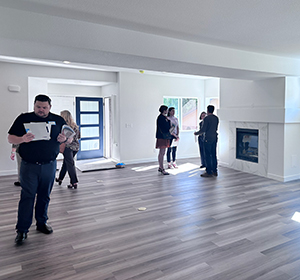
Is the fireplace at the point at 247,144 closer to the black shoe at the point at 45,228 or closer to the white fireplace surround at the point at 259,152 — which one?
the white fireplace surround at the point at 259,152

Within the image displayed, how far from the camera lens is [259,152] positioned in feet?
19.7

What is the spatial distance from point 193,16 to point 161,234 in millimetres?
2493

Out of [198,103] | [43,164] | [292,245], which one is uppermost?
[198,103]

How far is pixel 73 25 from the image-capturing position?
3.12 m

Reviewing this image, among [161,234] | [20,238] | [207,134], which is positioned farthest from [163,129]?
[20,238]

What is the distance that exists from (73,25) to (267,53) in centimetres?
341

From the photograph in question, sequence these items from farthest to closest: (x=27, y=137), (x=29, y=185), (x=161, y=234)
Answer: (x=161, y=234), (x=29, y=185), (x=27, y=137)

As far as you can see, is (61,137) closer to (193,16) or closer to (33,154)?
(33,154)

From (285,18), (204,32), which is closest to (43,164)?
(204,32)

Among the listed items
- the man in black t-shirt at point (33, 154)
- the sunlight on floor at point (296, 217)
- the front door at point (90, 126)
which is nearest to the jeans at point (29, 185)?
the man in black t-shirt at point (33, 154)

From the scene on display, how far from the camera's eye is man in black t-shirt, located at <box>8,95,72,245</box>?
2.79m

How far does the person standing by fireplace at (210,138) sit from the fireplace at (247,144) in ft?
3.17

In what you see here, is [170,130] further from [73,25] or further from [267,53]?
[73,25]

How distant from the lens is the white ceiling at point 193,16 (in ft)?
8.71
